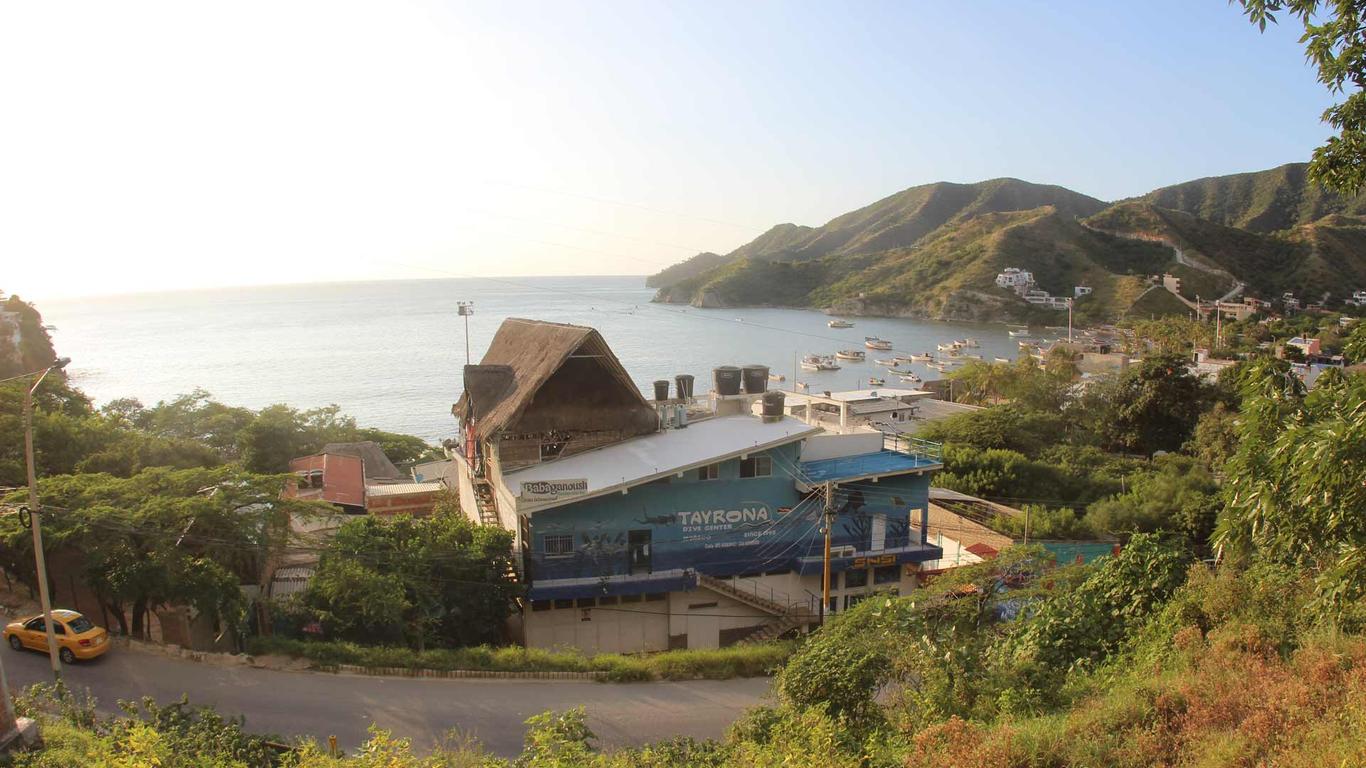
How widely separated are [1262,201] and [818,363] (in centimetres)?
14062

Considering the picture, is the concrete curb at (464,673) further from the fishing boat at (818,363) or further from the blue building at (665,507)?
the fishing boat at (818,363)

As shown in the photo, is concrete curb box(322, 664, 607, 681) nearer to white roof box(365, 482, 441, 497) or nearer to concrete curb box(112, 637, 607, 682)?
concrete curb box(112, 637, 607, 682)

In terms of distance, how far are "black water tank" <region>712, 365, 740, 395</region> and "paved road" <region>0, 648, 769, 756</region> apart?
11.1 meters

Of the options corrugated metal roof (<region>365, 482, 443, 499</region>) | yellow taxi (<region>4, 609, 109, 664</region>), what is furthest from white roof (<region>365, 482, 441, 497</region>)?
yellow taxi (<region>4, 609, 109, 664</region>)

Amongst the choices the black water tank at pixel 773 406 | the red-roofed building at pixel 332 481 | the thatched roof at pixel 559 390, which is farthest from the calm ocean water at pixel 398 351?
the black water tank at pixel 773 406

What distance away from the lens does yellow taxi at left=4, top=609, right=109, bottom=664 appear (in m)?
13.0

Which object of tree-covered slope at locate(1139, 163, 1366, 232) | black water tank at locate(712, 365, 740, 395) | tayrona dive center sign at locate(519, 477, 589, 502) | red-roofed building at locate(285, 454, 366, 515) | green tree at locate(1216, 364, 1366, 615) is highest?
tree-covered slope at locate(1139, 163, 1366, 232)

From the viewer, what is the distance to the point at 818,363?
295 ft

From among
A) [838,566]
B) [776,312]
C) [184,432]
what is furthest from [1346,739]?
[776,312]

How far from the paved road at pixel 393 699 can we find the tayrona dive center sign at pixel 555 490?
14.5 ft

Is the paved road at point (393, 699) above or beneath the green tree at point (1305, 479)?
beneath

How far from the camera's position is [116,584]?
13961 mm

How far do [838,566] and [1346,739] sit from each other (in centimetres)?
1450

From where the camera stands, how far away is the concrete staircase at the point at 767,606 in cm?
1928
